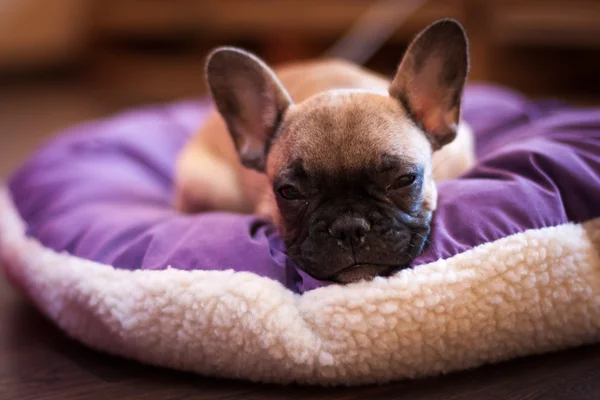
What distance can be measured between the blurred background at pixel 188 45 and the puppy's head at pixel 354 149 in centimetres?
243

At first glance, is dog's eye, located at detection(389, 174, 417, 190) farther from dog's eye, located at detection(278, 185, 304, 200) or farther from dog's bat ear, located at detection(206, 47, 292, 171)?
dog's bat ear, located at detection(206, 47, 292, 171)

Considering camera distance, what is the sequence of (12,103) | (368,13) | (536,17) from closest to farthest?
(536,17) < (368,13) < (12,103)

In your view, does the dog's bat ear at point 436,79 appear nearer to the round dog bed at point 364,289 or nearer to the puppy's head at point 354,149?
the puppy's head at point 354,149

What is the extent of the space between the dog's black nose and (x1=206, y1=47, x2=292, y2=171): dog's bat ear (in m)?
0.50

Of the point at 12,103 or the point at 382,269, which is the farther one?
the point at 12,103

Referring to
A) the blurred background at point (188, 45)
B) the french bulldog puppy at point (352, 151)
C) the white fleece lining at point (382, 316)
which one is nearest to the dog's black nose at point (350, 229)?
the french bulldog puppy at point (352, 151)

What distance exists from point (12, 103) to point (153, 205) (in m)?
5.12

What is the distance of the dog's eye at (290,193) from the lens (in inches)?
69.7

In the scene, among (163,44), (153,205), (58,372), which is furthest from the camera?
(163,44)

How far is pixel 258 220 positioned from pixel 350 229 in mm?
423

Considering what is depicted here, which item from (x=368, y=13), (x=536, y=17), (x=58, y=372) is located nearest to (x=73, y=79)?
(x=368, y=13)

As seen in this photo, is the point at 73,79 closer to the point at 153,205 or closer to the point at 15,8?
the point at 15,8

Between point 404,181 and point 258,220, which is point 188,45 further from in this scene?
point 404,181

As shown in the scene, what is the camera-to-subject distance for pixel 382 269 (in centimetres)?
165
